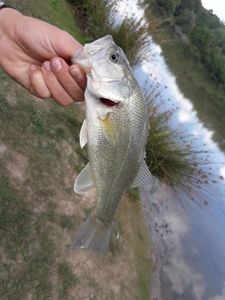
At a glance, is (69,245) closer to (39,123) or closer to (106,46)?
(39,123)

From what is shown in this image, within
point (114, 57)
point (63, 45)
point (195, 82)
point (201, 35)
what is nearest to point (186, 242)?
point (63, 45)

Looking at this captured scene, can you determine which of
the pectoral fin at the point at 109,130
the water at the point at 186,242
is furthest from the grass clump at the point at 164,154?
the pectoral fin at the point at 109,130

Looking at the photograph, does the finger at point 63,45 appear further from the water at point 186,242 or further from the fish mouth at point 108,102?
the water at point 186,242

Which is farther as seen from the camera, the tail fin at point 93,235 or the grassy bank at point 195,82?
the grassy bank at point 195,82

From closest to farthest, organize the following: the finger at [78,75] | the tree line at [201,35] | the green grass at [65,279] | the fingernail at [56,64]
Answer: the finger at [78,75], the fingernail at [56,64], the green grass at [65,279], the tree line at [201,35]

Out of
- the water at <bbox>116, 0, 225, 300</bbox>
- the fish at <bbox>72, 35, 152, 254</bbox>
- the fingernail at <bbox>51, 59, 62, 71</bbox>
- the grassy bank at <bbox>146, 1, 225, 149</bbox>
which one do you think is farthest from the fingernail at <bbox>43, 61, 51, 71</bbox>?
the grassy bank at <bbox>146, 1, 225, 149</bbox>

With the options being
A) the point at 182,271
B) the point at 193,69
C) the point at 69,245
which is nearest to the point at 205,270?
the point at 182,271

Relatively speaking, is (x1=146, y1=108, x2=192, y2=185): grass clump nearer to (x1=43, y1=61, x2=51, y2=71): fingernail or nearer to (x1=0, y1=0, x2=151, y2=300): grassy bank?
(x1=0, y1=0, x2=151, y2=300): grassy bank

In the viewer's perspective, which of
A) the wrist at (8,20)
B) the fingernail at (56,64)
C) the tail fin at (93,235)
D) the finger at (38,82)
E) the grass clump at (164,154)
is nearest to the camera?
the fingernail at (56,64)
